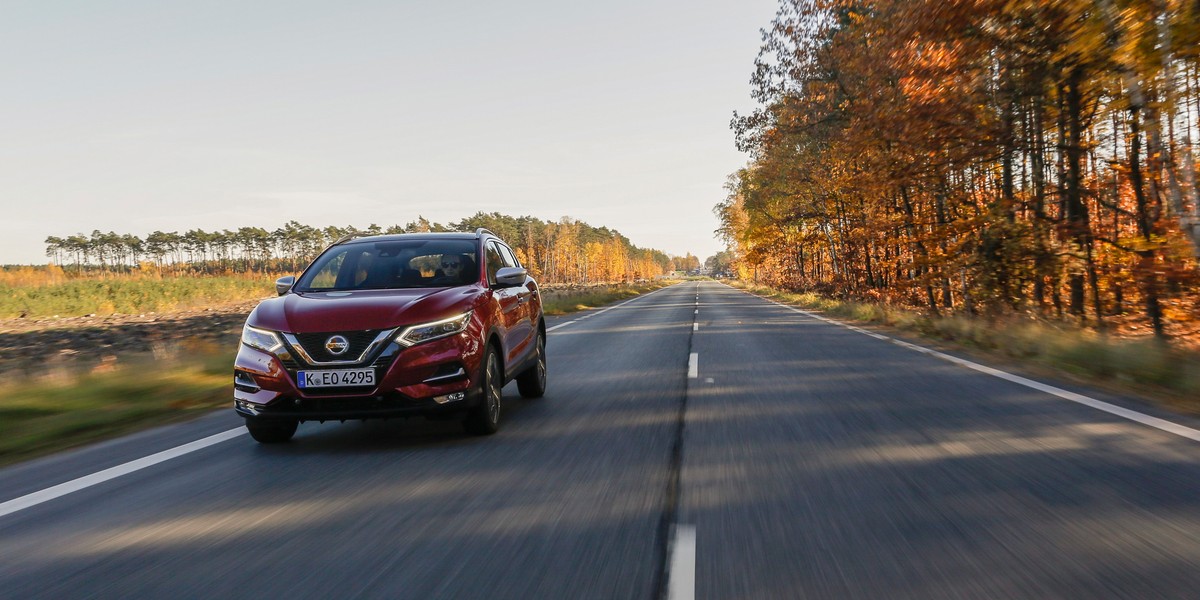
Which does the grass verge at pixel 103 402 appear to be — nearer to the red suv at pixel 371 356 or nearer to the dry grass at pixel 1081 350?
the red suv at pixel 371 356

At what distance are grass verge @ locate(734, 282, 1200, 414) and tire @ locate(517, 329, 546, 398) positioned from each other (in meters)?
6.00

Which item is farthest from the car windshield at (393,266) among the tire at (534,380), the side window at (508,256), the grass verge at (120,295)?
the grass verge at (120,295)

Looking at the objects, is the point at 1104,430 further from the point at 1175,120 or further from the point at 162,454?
the point at 1175,120

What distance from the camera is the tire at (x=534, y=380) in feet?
27.0

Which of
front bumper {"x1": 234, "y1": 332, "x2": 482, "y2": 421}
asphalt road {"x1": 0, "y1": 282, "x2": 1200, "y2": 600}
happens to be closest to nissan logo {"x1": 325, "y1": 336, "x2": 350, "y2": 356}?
front bumper {"x1": 234, "y1": 332, "x2": 482, "y2": 421}

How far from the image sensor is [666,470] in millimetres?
A: 4957

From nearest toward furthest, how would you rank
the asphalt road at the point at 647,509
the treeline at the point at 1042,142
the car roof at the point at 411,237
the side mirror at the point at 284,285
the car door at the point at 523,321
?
the asphalt road at the point at 647,509 < the side mirror at the point at 284,285 < the car roof at the point at 411,237 < the car door at the point at 523,321 < the treeline at the point at 1042,142

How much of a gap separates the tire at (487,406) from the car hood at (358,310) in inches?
20.8

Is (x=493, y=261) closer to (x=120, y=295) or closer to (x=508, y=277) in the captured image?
(x=508, y=277)

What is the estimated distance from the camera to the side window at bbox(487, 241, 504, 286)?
7121mm

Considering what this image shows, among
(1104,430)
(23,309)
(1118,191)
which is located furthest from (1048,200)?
(23,309)

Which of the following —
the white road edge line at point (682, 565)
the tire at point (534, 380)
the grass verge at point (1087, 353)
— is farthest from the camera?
the tire at point (534, 380)

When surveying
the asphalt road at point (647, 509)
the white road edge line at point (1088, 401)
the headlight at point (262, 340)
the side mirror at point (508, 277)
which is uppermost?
the side mirror at point (508, 277)

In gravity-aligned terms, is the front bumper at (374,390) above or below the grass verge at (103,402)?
above
